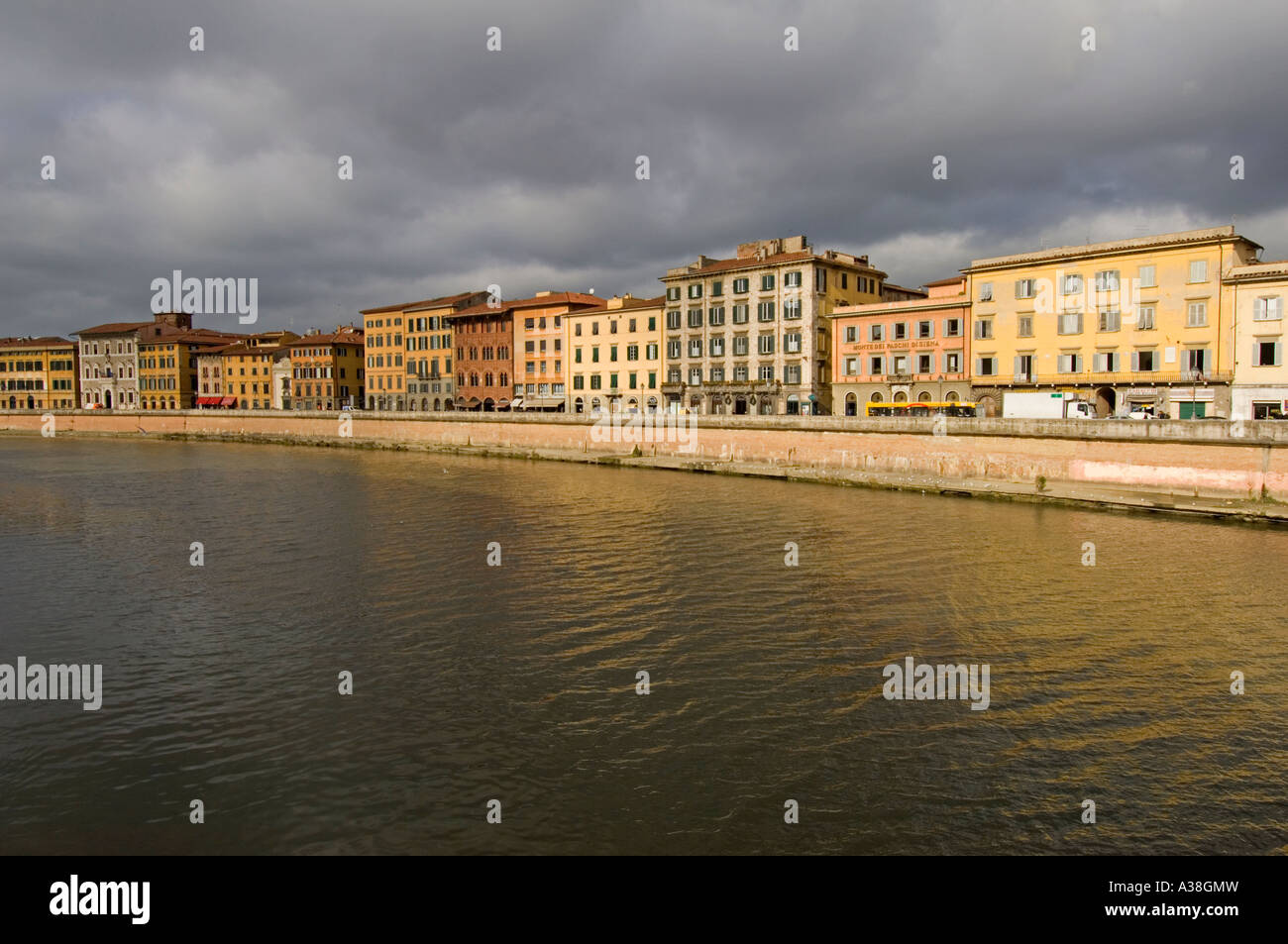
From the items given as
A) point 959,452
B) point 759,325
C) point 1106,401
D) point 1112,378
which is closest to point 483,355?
point 759,325

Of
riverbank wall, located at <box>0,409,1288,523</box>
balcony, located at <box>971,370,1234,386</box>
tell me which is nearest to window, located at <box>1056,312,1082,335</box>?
balcony, located at <box>971,370,1234,386</box>

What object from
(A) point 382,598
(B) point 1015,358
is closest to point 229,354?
(B) point 1015,358

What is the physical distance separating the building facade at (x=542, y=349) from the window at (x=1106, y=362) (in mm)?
51023

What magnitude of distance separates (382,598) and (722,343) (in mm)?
59254

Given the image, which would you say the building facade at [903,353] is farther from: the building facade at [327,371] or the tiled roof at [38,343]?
the tiled roof at [38,343]

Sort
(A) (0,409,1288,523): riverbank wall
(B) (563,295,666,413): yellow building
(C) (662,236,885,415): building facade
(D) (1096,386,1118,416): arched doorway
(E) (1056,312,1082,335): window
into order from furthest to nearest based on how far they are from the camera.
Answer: (B) (563,295,666,413): yellow building < (C) (662,236,885,415): building facade < (E) (1056,312,1082,335): window < (D) (1096,386,1118,416): arched doorway < (A) (0,409,1288,523): riverbank wall

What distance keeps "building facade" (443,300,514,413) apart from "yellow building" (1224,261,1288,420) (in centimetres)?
6731

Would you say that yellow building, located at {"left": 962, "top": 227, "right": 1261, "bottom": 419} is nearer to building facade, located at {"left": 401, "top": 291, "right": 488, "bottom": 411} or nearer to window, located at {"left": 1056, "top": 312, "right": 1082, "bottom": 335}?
window, located at {"left": 1056, "top": 312, "right": 1082, "bottom": 335}

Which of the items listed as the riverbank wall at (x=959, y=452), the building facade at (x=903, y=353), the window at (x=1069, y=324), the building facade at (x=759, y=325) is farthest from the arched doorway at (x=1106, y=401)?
the building facade at (x=759, y=325)

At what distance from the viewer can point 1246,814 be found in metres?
10.7

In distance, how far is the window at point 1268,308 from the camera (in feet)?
154

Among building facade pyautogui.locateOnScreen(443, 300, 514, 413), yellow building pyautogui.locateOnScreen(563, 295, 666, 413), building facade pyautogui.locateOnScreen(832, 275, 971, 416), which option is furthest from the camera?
building facade pyautogui.locateOnScreen(443, 300, 514, 413)

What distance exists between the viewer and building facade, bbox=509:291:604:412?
91625 mm
